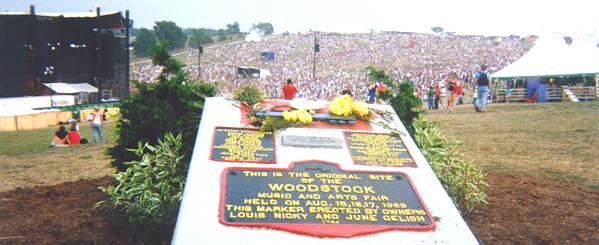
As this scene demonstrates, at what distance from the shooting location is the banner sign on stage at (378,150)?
4941 mm

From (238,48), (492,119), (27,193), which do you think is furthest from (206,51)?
(27,193)

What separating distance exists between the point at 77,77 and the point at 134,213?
2760cm

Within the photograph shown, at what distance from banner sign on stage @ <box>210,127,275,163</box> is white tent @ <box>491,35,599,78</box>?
2203 centimetres

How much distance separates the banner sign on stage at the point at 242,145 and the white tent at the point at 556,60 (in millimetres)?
22029

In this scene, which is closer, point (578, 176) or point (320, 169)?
point (320, 169)

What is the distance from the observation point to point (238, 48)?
77.8 metres

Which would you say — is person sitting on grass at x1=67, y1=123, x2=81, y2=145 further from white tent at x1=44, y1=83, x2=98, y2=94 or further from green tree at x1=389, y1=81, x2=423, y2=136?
white tent at x1=44, y1=83, x2=98, y2=94

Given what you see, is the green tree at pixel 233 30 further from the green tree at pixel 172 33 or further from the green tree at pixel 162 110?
the green tree at pixel 162 110

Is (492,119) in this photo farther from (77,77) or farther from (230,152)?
(77,77)

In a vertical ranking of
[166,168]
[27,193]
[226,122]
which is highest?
[226,122]

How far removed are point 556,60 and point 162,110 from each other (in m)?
22.6

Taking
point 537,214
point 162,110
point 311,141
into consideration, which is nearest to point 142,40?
point 162,110

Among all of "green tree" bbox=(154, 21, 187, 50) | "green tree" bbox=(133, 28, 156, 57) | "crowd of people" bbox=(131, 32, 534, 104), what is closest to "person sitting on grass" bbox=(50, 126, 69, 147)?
"crowd of people" bbox=(131, 32, 534, 104)

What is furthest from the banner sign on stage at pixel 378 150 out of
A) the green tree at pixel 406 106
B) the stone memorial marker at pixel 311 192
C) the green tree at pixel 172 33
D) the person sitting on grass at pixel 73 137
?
the green tree at pixel 172 33
